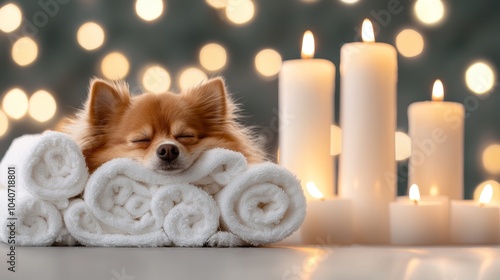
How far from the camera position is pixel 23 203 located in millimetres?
864

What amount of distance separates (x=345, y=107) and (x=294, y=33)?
2.56 ft

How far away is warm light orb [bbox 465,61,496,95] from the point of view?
5.87 feet

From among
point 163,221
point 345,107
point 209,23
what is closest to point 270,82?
point 209,23

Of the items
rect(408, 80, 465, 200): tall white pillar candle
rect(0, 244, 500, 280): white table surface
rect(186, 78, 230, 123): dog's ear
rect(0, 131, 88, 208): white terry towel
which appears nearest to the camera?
rect(0, 244, 500, 280): white table surface

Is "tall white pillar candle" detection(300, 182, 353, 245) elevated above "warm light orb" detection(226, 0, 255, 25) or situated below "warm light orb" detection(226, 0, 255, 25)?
below

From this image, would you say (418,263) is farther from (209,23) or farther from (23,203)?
(209,23)

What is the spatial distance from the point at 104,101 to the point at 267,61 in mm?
915

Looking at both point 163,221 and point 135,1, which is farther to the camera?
point 135,1

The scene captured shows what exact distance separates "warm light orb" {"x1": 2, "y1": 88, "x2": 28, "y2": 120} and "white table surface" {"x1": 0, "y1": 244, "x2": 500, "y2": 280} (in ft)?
3.25

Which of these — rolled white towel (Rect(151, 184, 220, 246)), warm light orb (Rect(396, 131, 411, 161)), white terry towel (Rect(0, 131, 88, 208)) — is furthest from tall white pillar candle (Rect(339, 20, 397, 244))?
warm light orb (Rect(396, 131, 411, 161))

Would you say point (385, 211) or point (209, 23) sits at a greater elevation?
point (209, 23)

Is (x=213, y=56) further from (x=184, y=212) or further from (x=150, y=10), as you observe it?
(x=184, y=212)

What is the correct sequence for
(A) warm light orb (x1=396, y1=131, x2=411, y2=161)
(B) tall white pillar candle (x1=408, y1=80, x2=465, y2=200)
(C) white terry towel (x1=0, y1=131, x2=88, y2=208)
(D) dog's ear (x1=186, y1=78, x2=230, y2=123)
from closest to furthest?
(C) white terry towel (x1=0, y1=131, x2=88, y2=208) → (D) dog's ear (x1=186, y1=78, x2=230, y2=123) → (B) tall white pillar candle (x1=408, y1=80, x2=465, y2=200) → (A) warm light orb (x1=396, y1=131, x2=411, y2=161)

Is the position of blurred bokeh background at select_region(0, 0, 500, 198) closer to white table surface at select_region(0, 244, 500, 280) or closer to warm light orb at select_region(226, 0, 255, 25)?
warm light orb at select_region(226, 0, 255, 25)
